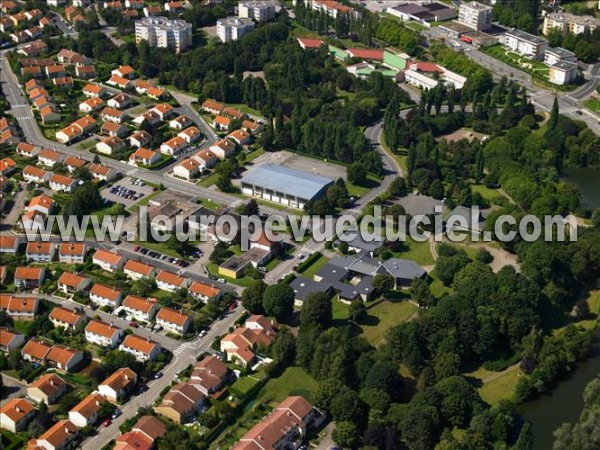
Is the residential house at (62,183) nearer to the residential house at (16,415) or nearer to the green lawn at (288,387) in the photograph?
the residential house at (16,415)

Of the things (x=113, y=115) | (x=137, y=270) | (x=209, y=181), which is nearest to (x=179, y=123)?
(x=113, y=115)

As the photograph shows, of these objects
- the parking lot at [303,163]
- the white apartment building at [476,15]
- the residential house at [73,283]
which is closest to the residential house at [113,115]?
the parking lot at [303,163]

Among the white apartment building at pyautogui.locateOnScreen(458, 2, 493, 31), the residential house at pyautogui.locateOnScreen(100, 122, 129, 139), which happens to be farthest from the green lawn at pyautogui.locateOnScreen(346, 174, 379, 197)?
the white apartment building at pyautogui.locateOnScreen(458, 2, 493, 31)

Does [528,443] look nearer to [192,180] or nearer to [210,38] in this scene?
[192,180]

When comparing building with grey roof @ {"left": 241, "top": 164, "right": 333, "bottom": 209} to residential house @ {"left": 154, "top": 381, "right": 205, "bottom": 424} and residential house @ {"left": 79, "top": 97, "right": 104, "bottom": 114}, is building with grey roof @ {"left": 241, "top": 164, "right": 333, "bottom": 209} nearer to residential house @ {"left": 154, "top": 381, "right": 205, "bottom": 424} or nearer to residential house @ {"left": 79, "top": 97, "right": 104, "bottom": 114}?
residential house @ {"left": 79, "top": 97, "right": 104, "bottom": 114}

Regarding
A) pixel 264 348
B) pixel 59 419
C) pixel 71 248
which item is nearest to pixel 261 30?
pixel 71 248
